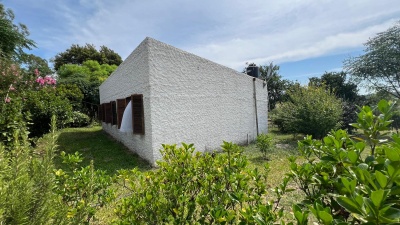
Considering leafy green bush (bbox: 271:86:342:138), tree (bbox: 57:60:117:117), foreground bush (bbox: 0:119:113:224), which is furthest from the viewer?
tree (bbox: 57:60:117:117)

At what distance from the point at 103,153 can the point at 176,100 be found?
14.5 ft

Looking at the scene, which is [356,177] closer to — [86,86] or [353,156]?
[353,156]

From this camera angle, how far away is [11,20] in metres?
14.5

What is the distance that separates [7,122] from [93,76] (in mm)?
21560

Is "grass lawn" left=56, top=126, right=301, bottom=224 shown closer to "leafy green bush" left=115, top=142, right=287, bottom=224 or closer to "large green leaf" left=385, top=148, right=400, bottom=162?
"leafy green bush" left=115, top=142, right=287, bottom=224

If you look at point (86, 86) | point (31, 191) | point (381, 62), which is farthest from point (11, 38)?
point (381, 62)

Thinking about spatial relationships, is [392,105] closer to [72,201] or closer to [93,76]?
[72,201]

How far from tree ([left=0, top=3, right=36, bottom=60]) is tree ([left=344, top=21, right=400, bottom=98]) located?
32028mm

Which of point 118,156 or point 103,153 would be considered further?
point 103,153

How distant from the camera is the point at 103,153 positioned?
1008 centimetres

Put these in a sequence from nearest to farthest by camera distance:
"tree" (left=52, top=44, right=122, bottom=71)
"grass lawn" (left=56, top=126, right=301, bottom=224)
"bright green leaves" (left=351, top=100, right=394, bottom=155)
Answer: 1. "bright green leaves" (left=351, top=100, right=394, bottom=155)
2. "grass lawn" (left=56, top=126, right=301, bottom=224)
3. "tree" (left=52, top=44, right=122, bottom=71)

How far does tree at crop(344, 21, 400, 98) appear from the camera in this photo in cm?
2239

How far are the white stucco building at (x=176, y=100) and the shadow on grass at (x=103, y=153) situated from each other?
1.37 ft

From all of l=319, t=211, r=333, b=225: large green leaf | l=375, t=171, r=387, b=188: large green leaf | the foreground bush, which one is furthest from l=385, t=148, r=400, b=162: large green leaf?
the foreground bush
